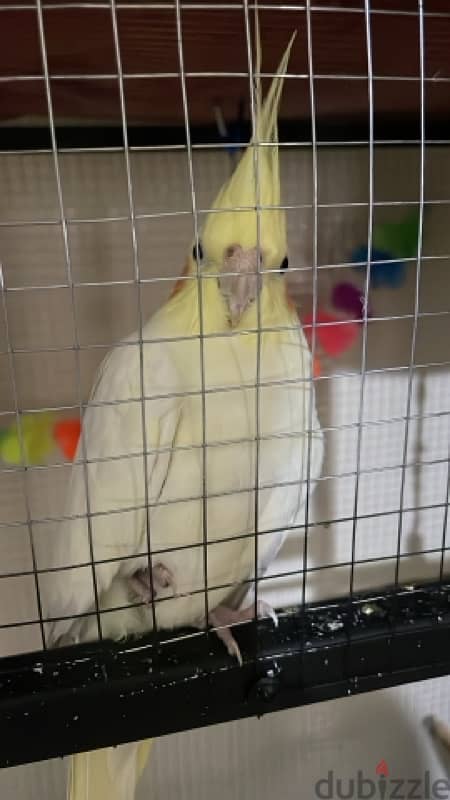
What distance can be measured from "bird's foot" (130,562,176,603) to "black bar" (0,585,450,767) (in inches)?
4.6

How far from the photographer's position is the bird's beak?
56 centimetres

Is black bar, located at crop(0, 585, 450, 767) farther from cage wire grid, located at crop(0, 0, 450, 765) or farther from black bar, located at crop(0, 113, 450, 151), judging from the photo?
black bar, located at crop(0, 113, 450, 151)

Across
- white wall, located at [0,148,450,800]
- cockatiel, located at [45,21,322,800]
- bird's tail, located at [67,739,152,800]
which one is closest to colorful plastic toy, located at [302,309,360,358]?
white wall, located at [0,148,450,800]

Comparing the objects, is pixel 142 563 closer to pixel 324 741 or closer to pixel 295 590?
pixel 295 590

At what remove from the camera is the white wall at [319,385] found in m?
0.76

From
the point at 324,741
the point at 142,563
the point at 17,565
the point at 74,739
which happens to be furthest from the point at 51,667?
the point at 324,741

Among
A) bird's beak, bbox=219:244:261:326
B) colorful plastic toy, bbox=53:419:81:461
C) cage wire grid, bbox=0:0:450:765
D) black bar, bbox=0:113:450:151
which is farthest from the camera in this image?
colorful plastic toy, bbox=53:419:81:461

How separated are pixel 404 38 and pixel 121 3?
239 millimetres

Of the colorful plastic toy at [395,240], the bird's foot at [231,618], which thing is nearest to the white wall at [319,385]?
the colorful plastic toy at [395,240]

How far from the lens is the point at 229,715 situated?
1.58ft

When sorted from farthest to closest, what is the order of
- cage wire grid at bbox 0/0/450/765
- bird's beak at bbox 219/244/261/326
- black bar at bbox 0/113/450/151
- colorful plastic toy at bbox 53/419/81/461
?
colorful plastic toy at bbox 53/419/81/461 → black bar at bbox 0/113/450/151 → bird's beak at bbox 219/244/261/326 → cage wire grid at bbox 0/0/450/765

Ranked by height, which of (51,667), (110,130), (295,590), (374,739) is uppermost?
(110,130)

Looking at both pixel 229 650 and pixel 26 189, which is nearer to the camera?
pixel 229 650

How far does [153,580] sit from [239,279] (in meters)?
0.30
